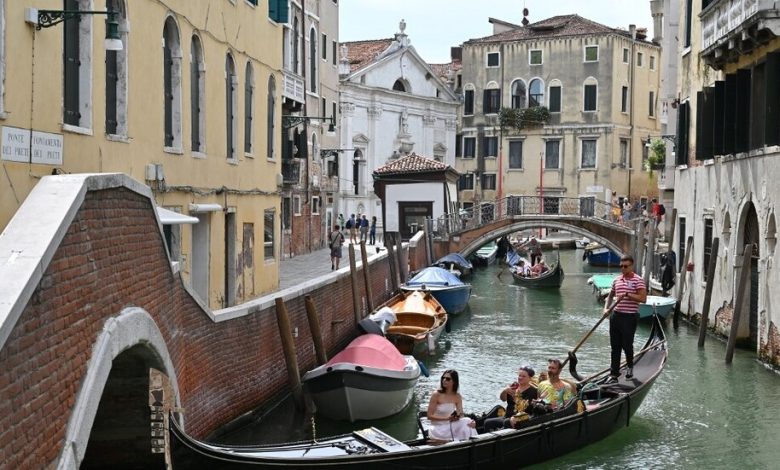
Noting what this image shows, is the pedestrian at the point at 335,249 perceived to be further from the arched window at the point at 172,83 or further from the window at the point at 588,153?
the window at the point at 588,153

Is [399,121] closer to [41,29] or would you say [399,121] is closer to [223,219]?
[223,219]

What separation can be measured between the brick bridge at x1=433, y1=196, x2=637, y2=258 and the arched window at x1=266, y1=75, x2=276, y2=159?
11266 mm

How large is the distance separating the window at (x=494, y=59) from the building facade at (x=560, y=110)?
3 centimetres

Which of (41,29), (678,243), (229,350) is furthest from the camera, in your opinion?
(678,243)

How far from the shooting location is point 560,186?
3497cm

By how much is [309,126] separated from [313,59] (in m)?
1.52

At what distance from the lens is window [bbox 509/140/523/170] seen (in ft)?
116

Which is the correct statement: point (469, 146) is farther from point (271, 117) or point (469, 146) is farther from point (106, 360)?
point (106, 360)

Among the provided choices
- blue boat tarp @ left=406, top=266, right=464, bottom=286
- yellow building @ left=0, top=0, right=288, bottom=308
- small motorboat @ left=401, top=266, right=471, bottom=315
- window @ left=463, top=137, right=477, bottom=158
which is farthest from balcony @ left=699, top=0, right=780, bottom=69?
window @ left=463, top=137, right=477, bottom=158

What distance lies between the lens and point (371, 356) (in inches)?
387

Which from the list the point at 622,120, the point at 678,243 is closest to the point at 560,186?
the point at 622,120

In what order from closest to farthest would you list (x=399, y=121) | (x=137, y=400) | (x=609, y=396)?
(x=137, y=400), (x=609, y=396), (x=399, y=121)

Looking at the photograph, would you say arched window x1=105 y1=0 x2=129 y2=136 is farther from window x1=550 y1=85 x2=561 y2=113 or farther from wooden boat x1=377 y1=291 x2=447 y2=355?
window x1=550 y1=85 x2=561 y2=113

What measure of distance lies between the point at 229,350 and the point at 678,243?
10.1 metres
